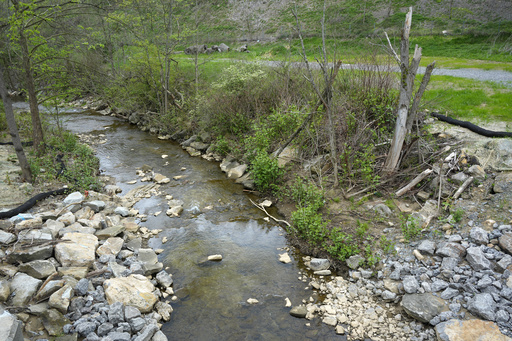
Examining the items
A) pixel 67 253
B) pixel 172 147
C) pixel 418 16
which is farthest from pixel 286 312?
pixel 418 16

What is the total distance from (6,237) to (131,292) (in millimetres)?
2691

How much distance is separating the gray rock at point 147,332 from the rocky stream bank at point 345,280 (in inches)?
0.7

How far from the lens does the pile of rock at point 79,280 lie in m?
4.69

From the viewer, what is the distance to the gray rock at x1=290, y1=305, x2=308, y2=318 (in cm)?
558

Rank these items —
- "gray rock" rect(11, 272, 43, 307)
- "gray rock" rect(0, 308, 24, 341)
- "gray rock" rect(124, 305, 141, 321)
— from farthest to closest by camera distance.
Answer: "gray rock" rect(124, 305, 141, 321), "gray rock" rect(11, 272, 43, 307), "gray rock" rect(0, 308, 24, 341)

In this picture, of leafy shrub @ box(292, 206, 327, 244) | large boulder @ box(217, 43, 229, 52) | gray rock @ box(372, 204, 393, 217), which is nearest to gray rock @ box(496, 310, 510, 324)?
gray rock @ box(372, 204, 393, 217)

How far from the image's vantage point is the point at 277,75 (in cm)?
1276

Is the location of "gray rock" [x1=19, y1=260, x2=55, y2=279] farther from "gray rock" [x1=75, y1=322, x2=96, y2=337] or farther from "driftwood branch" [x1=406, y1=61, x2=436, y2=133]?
"driftwood branch" [x1=406, y1=61, x2=436, y2=133]

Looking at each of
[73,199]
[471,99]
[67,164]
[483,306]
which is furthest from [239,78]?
[483,306]

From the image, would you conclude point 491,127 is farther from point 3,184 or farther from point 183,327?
point 3,184

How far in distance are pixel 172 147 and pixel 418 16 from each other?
26163 mm

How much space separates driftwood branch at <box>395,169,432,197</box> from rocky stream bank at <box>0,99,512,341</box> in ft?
1.07

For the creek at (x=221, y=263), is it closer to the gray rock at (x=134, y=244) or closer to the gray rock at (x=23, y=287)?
the gray rock at (x=134, y=244)

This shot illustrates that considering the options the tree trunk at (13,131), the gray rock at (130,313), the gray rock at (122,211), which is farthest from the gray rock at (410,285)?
the tree trunk at (13,131)
